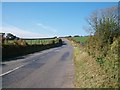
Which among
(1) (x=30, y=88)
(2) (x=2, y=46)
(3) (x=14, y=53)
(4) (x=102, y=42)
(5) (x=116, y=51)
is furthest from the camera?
(3) (x=14, y=53)

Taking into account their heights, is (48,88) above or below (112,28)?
below

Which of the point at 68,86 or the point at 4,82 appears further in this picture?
the point at 4,82

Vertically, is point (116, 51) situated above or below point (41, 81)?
above

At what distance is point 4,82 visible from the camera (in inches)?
579

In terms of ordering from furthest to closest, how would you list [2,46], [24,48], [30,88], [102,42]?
[24,48], [2,46], [102,42], [30,88]

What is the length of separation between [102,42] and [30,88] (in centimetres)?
886

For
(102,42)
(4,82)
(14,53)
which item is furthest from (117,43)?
(14,53)

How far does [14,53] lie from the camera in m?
39.4

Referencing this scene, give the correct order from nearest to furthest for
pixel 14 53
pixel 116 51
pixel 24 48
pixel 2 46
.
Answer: pixel 116 51 → pixel 2 46 → pixel 14 53 → pixel 24 48

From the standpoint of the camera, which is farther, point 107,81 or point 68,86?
point 68,86

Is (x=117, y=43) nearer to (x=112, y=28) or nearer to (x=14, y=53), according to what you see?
(x=112, y=28)

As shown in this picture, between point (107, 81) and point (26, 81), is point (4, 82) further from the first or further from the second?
point (107, 81)

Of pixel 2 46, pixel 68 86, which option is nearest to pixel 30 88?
pixel 68 86

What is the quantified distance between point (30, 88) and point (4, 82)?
88.0 inches
